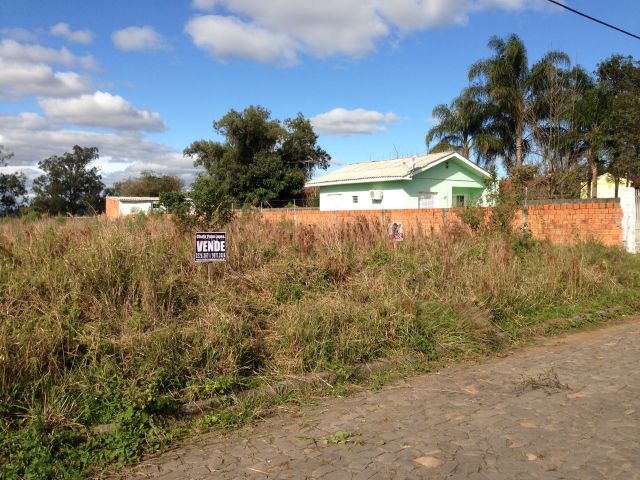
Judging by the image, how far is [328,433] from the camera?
161 inches

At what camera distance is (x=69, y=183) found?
54.5m

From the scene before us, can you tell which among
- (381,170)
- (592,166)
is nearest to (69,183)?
(381,170)

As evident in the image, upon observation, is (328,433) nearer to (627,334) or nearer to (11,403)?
(11,403)

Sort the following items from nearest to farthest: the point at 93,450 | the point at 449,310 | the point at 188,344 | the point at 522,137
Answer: the point at 93,450
the point at 188,344
the point at 449,310
the point at 522,137

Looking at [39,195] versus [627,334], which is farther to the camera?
[39,195]

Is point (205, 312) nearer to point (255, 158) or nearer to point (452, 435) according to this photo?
point (452, 435)

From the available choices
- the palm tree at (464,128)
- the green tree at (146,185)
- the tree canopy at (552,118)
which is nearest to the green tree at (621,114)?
the tree canopy at (552,118)

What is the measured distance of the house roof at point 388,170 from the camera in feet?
82.0

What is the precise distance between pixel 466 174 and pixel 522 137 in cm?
544

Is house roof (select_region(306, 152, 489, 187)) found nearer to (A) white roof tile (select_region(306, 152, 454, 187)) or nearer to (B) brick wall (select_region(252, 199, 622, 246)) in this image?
(A) white roof tile (select_region(306, 152, 454, 187))

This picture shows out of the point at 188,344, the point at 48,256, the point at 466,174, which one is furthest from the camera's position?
the point at 466,174

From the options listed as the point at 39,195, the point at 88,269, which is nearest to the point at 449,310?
the point at 88,269

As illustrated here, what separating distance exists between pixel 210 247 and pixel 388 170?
842 inches

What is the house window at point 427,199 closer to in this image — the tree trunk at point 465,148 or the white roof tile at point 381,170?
the white roof tile at point 381,170
